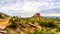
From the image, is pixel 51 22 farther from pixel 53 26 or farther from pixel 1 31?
pixel 1 31

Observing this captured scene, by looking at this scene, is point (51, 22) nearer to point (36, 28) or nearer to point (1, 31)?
point (36, 28)

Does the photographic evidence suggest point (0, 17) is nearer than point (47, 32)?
No

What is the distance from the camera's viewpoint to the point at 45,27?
12.8 m

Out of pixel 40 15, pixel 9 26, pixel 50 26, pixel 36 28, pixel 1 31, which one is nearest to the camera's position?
pixel 1 31

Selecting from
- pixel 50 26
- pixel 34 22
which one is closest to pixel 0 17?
pixel 34 22

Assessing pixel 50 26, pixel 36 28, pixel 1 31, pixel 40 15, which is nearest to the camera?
pixel 1 31

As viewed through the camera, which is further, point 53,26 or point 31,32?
point 53,26

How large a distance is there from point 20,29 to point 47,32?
1446 mm

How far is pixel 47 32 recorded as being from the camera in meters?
11.5

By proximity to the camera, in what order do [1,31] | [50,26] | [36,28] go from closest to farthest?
[1,31] < [36,28] < [50,26]

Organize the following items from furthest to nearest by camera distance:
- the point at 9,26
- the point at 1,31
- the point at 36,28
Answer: the point at 36,28
the point at 9,26
the point at 1,31

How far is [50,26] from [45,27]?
0.50 metres

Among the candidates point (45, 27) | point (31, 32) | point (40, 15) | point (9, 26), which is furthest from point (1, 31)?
point (40, 15)

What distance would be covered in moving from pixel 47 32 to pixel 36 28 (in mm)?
910
